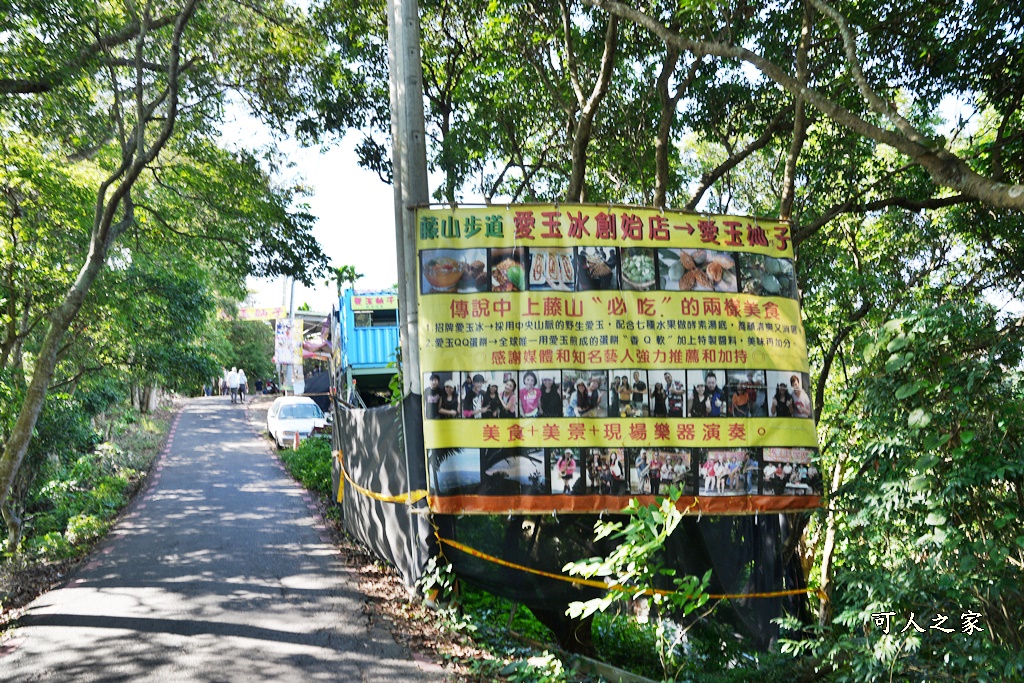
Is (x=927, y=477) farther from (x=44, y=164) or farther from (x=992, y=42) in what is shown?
(x=44, y=164)

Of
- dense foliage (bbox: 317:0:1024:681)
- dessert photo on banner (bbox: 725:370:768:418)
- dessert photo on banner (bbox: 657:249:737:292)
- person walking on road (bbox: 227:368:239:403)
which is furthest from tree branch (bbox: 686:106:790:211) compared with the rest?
person walking on road (bbox: 227:368:239:403)

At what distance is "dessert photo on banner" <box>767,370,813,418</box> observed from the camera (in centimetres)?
677

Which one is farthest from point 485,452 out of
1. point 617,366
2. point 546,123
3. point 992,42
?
point 546,123

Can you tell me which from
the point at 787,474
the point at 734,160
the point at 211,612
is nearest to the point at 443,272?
the point at 787,474

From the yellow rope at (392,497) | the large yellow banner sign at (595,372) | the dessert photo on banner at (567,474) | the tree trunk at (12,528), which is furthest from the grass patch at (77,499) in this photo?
the dessert photo on banner at (567,474)

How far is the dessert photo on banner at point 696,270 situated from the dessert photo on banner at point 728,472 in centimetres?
135

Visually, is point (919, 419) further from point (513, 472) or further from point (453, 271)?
point (453, 271)

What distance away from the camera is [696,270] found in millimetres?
6855

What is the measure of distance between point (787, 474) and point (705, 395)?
933 mm

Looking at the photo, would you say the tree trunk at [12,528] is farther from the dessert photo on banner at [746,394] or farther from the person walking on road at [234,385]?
the person walking on road at [234,385]

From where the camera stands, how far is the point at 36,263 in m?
13.0

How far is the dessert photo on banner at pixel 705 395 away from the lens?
667 cm

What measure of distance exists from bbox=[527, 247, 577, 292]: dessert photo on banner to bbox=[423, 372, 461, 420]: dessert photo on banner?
3.42 feet

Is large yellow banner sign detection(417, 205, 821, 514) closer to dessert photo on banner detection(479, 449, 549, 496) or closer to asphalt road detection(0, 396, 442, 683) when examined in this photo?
dessert photo on banner detection(479, 449, 549, 496)
